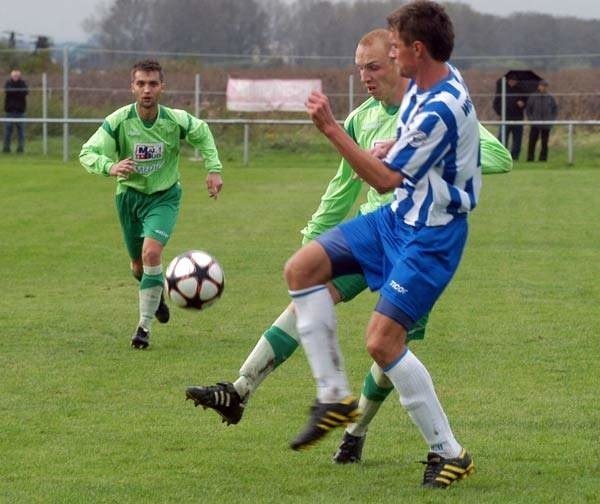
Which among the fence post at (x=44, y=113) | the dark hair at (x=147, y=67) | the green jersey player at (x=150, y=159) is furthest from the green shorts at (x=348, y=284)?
the fence post at (x=44, y=113)

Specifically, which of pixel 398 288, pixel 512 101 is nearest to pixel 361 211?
pixel 398 288

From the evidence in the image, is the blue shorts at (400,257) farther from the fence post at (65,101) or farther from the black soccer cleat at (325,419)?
the fence post at (65,101)

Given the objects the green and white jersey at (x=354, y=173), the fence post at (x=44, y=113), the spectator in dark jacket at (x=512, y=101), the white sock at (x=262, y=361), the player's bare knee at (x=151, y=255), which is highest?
the green and white jersey at (x=354, y=173)

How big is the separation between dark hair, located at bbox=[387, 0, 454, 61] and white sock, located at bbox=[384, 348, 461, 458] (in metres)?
1.19

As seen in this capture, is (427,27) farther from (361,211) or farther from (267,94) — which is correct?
(267,94)

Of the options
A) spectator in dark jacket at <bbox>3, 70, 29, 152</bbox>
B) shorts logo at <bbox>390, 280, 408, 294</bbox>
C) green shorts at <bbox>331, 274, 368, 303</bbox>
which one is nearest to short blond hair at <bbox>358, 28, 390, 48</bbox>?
green shorts at <bbox>331, 274, 368, 303</bbox>

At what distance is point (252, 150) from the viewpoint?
106 feet

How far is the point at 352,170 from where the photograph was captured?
665 cm

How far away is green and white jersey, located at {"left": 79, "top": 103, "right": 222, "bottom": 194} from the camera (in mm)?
9898

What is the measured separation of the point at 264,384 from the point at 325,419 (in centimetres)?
245

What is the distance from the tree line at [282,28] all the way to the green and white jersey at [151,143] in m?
45.5

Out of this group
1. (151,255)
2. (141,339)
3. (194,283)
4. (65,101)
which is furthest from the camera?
(65,101)

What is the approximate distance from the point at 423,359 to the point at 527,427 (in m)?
1.97

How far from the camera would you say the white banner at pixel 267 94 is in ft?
111
